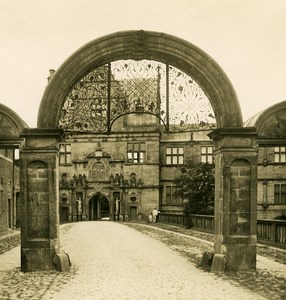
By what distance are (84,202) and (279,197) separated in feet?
54.5

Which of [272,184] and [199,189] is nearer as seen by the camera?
[199,189]

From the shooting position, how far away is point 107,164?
4378 cm

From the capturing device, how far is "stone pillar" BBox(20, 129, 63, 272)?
36.0 ft

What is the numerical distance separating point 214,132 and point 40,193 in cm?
418

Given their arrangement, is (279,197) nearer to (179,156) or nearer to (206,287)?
(179,156)

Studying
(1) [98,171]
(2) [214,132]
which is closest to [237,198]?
(2) [214,132]

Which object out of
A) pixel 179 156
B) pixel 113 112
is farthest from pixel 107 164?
pixel 113 112

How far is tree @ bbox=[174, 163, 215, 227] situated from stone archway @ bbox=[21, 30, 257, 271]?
1827 centimetres

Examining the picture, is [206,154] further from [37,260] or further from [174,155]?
[37,260]

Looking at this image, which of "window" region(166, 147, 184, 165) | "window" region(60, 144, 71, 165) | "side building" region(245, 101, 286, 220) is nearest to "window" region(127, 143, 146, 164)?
"window" region(166, 147, 184, 165)

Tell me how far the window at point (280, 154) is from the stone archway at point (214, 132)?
31.5m

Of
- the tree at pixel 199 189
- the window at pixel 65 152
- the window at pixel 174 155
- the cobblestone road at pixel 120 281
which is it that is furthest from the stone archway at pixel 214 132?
the window at pixel 65 152

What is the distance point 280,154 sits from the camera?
136 ft

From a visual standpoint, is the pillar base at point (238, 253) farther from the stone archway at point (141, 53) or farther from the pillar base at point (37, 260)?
the pillar base at point (37, 260)
